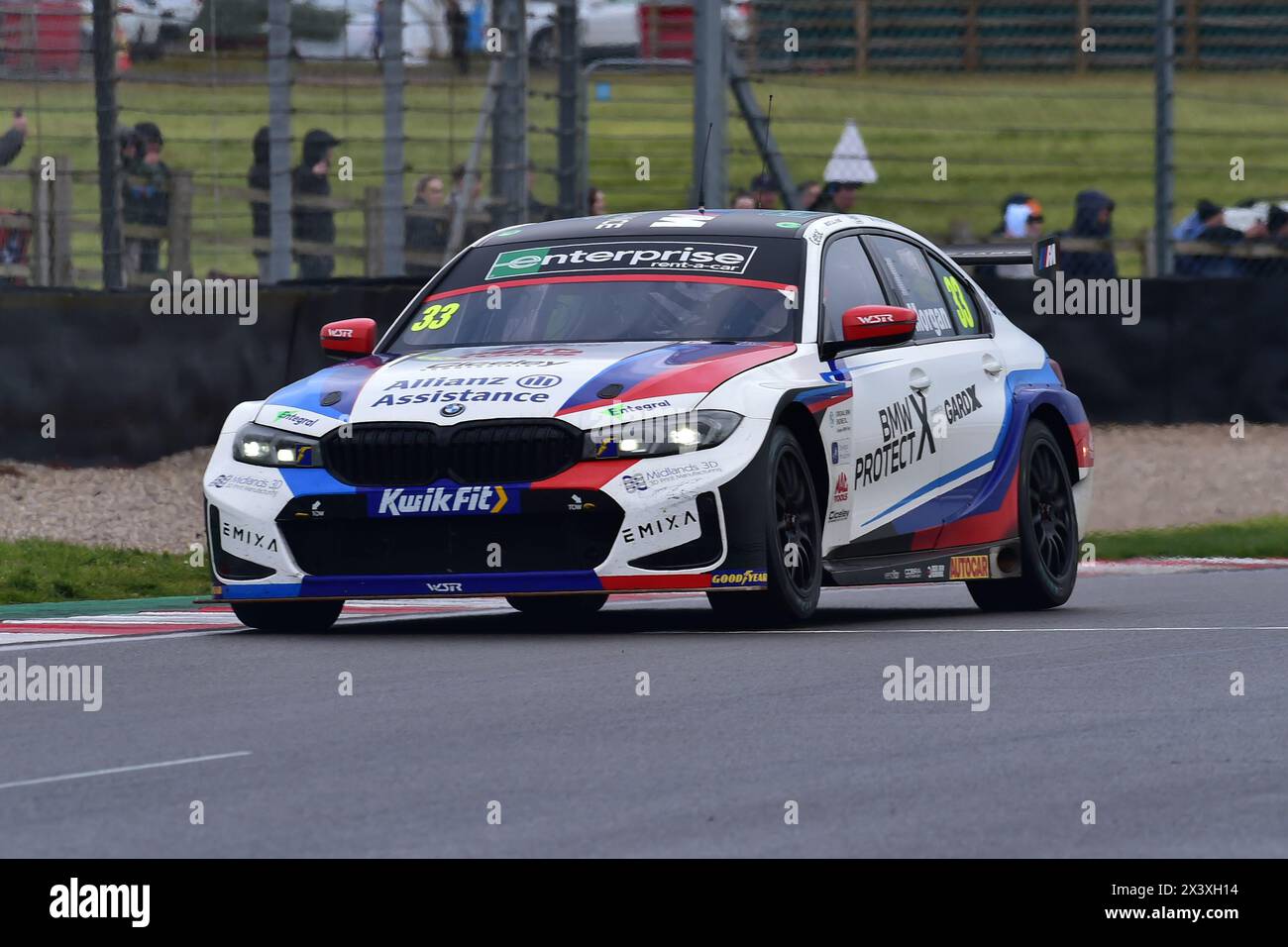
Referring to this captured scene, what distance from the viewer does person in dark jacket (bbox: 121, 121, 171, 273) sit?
18844mm

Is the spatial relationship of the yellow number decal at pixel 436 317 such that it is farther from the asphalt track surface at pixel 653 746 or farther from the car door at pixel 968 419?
the car door at pixel 968 419

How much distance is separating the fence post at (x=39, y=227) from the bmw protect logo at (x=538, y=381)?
1038 centimetres

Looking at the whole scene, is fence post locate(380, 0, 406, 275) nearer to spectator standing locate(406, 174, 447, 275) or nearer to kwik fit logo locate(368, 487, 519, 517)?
spectator standing locate(406, 174, 447, 275)

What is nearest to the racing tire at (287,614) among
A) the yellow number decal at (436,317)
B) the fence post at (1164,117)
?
the yellow number decal at (436,317)

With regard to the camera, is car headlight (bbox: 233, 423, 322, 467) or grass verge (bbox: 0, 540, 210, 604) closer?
car headlight (bbox: 233, 423, 322, 467)

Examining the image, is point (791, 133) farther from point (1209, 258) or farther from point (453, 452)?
point (453, 452)

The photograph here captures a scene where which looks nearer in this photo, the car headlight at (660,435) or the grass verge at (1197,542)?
the car headlight at (660,435)

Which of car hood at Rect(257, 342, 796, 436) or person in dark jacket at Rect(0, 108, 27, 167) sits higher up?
person in dark jacket at Rect(0, 108, 27, 167)

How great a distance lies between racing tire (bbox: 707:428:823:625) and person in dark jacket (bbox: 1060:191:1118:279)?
37.1 ft

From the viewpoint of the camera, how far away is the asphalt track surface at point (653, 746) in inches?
240

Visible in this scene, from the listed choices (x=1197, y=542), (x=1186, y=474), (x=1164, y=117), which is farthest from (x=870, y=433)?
(x=1164, y=117)

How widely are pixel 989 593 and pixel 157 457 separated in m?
5.76

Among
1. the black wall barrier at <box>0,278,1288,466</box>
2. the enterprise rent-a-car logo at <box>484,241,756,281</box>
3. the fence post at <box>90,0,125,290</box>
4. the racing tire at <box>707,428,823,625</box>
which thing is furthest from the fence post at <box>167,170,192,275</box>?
the racing tire at <box>707,428,823,625</box>

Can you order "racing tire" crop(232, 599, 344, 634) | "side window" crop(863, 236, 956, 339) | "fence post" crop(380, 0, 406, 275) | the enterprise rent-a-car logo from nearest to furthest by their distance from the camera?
"racing tire" crop(232, 599, 344, 634) < the enterprise rent-a-car logo < "side window" crop(863, 236, 956, 339) < "fence post" crop(380, 0, 406, 275)
